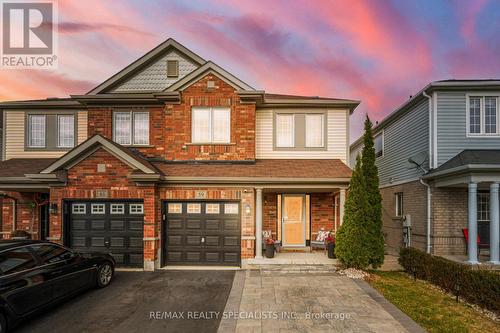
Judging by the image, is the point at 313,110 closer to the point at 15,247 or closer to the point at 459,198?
the point at 459,198

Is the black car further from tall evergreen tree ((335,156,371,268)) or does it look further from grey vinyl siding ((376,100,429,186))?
grey vinyl siding ((376,100,429,186))

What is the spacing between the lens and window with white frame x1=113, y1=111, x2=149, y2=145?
1232 cm

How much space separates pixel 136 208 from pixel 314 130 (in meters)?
7.65

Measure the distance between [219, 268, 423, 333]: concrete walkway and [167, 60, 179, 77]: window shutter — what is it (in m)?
9.26

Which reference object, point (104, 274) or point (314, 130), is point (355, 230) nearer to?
point (314, 130)

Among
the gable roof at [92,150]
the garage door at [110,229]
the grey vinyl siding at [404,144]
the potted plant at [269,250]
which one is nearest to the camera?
the gable roof at [92,150]

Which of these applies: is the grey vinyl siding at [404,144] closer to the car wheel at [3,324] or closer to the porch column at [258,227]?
the porch column at [258,227]

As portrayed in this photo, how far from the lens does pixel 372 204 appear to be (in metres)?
9.91

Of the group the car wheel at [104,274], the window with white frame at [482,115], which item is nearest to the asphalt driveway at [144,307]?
the car wheel at [104,274]

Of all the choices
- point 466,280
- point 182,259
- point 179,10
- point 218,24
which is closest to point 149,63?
point 179,10

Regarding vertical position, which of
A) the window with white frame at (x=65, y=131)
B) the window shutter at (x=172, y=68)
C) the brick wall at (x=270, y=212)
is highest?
the window shutter at (x=172, y=68)

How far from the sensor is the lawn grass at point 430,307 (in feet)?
20.0

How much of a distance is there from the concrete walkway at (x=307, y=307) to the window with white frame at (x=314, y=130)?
5.36m

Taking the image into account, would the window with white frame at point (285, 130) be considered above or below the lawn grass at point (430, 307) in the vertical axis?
above
